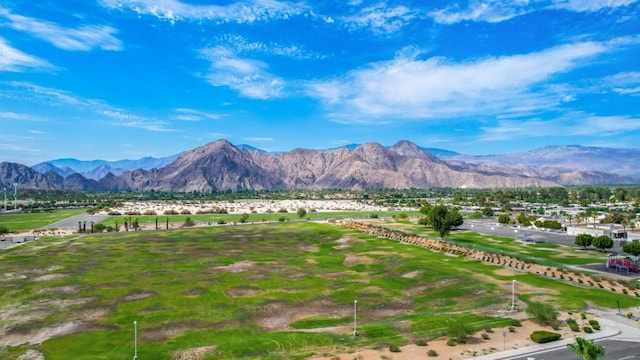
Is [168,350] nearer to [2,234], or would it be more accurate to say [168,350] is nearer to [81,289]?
[81,289]

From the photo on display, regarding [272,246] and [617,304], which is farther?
[272,246]

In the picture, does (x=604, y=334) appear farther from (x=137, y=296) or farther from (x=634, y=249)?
(x=137, y=296)

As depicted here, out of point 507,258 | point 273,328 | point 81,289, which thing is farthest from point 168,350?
point 507,258

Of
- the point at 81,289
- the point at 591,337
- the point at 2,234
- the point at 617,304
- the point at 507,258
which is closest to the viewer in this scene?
the point at 591,337

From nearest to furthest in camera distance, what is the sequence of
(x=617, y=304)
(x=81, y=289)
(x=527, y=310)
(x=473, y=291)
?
(x=527, y=310)
(x=617, y=304)
(x=473, y=291)
(x=81, y=289)

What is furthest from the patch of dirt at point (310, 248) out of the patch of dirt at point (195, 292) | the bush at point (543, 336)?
the bush at point (543, 336)

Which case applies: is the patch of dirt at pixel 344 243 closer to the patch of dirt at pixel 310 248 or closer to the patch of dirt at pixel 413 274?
the patch of dirt at pixel 310 248
